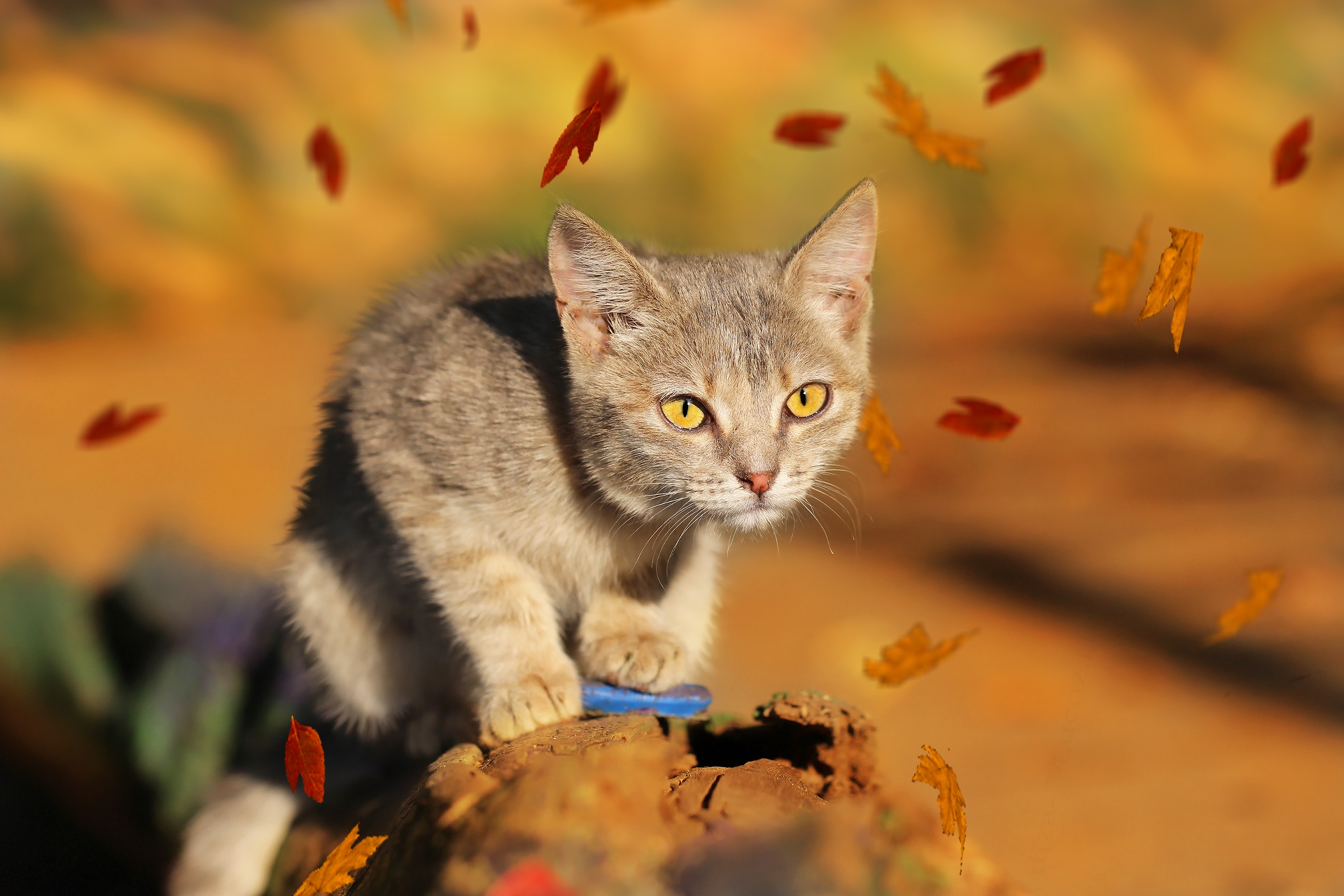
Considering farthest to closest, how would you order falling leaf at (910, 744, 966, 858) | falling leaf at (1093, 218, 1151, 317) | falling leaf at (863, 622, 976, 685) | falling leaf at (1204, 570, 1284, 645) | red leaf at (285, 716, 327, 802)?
falling leaf at (1204, 570, 1284, 645) → falling leaf at (863, 622, 976, 685) → falling leaf at (1093, 218, 1151, 317) → red leaf at (285, 716, 327, 802) → falling leaf at (910, 744, 966, 858)

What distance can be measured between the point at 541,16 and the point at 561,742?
5.87m

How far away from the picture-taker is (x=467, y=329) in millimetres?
2479

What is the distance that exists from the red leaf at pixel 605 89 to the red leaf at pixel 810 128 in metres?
1.05

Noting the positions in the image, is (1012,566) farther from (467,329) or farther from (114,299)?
Result: (114,299)

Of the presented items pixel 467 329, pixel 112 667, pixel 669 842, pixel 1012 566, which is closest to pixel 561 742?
pixel 669 842

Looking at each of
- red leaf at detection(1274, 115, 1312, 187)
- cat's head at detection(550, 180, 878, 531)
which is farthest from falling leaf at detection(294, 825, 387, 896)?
red leaf at detection(1274, 115, 1312, 187)

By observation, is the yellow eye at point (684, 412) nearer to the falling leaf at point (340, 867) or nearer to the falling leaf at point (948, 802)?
the falling leaf at point (948, 802)

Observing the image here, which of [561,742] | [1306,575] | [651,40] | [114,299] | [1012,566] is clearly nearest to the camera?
[561,742]

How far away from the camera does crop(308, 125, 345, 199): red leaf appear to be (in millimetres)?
6801

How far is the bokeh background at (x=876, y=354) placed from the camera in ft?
11.7

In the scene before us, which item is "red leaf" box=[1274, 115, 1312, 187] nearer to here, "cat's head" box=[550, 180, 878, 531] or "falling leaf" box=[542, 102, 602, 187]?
"cat's head" box=[550, 180, 878, 531]

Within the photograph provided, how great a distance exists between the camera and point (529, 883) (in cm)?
162

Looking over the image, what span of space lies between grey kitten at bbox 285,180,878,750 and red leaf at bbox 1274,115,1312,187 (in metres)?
4.60

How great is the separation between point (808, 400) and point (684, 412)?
0.28 metres
